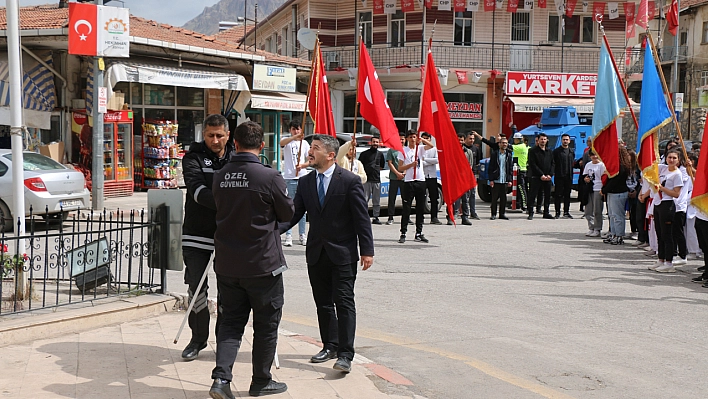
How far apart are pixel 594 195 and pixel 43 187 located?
10391mm

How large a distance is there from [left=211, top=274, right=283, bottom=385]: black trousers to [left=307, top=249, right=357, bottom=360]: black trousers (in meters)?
0.72

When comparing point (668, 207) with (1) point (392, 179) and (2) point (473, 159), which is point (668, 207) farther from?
(2) point (473, 159)

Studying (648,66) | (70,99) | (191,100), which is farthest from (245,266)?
(191,100)

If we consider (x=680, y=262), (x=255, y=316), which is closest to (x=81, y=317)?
(x=255, y=316)

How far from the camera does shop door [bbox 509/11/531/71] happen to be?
112 ft

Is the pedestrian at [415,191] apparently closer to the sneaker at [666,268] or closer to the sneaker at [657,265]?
the sneaker at [657,265]

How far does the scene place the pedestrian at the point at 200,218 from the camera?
6.23 m

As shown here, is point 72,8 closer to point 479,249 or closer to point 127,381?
point 479,249

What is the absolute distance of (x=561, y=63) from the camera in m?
33.9

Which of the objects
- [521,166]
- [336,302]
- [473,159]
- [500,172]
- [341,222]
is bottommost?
[336,302]

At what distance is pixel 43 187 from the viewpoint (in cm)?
1531

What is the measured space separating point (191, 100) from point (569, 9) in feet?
54.2

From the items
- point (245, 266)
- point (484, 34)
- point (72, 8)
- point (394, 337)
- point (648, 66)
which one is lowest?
point (394, 337)

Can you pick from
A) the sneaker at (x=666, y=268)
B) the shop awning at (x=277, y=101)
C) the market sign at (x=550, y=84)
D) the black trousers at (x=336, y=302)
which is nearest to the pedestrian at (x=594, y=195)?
the sneaker at (x=666, y=268)
